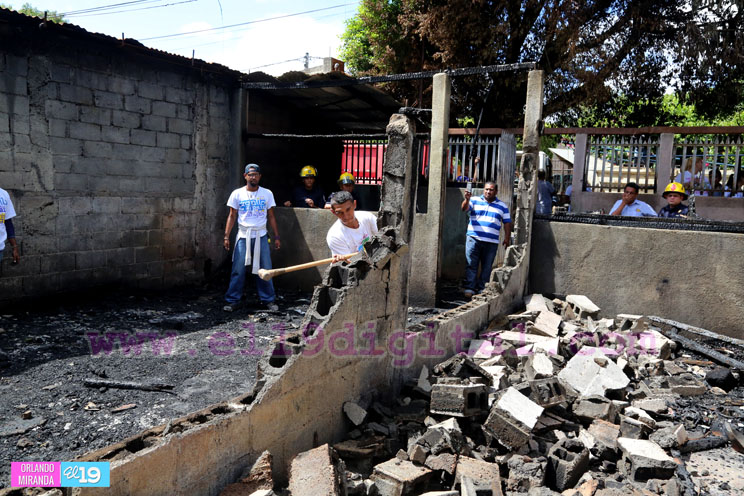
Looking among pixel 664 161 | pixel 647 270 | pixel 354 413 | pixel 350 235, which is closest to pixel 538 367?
pixel 354 413

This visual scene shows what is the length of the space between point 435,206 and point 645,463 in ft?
15.6

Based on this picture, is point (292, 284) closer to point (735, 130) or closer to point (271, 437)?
point (271, 437)

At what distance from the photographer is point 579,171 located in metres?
10.0

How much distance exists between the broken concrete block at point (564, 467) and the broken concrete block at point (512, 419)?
0.23m

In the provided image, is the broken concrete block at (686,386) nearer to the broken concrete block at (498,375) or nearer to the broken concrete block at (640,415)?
the broken concrete block at (640,415)

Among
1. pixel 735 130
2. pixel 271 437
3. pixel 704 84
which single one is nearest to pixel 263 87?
pixel 271 437

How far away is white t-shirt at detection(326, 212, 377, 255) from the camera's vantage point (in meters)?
5.73

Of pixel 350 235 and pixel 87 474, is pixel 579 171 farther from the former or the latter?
pixel 87 474

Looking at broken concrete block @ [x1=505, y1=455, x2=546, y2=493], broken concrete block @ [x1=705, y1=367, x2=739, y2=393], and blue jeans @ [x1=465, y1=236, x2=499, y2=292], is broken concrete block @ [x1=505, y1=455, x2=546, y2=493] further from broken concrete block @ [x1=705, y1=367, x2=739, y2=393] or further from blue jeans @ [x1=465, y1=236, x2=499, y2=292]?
blue jeans @ [x1=465, y1=236, x2=499, y2=292]

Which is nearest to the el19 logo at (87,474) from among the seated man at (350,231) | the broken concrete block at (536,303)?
the seated man at (350,231)

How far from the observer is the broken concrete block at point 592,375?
503 cm

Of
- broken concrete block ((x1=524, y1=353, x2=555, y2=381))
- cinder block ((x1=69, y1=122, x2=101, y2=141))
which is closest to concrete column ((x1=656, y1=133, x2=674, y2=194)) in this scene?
broken concrete block ((x1=524, y1=353, x2=555, y2=381))

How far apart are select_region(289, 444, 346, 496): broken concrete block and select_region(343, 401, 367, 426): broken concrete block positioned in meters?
0.69

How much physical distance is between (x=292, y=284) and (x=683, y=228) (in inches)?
230
